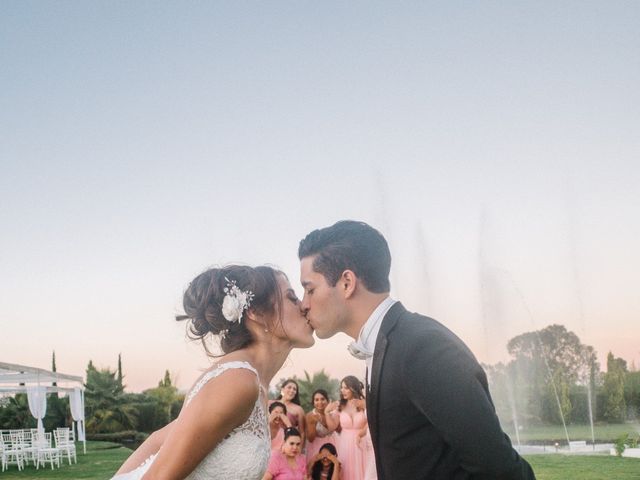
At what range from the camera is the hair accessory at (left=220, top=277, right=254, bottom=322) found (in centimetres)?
320

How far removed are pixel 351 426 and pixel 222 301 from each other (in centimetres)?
760

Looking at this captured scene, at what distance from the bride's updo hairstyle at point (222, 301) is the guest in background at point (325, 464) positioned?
7.31 m

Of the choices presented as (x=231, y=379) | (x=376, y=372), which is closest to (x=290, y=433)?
(x=231, y=379)

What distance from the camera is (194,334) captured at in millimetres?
3420

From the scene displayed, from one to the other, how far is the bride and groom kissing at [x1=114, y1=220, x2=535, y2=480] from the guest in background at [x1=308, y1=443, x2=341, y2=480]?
7.16 metres

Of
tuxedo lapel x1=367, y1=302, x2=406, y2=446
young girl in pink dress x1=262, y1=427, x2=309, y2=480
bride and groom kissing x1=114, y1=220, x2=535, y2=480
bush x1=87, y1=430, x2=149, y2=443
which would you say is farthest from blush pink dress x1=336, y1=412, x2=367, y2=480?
bush x1=87, y1=430, x2=149, y2=443

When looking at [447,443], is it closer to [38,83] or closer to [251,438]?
[251,438]

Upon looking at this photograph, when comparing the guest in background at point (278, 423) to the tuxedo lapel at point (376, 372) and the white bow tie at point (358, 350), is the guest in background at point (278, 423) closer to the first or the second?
the white bow tie at point (358, 350)

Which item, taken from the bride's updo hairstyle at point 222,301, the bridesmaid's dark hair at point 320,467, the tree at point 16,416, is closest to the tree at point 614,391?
the bridesmaid's dark hair at point 320,467

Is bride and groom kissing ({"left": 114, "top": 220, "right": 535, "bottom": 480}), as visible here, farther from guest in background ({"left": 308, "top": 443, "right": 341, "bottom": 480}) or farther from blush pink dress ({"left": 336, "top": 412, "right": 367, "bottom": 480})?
blush pink dress ({"left": 336, "top": 412, "right": 367, "bottom": 480})

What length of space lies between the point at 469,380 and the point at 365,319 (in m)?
0.63

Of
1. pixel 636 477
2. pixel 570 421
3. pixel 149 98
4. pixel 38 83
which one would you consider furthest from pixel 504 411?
pixel 38 83

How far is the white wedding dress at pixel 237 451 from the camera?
2816mm

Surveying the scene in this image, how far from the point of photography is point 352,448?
10352 millimetres
